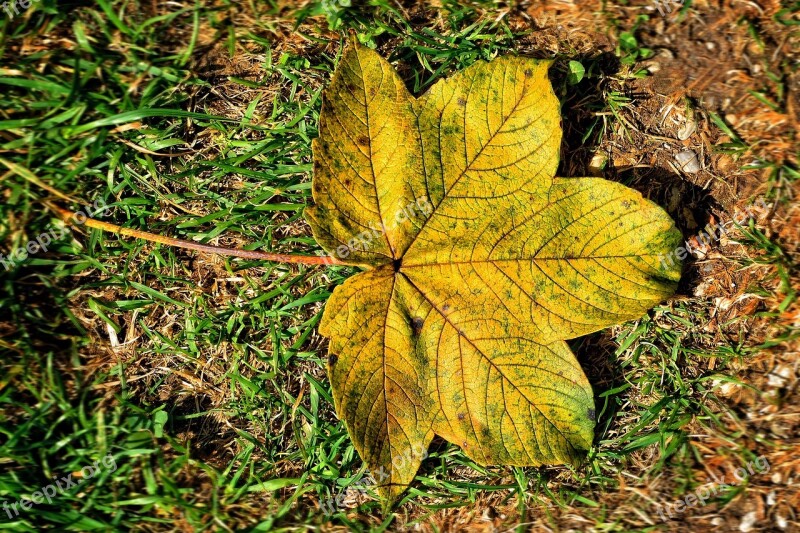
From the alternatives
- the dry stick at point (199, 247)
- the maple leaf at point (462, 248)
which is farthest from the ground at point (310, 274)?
the maple leaf at point (462, 248)

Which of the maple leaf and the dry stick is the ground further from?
the maple leaf

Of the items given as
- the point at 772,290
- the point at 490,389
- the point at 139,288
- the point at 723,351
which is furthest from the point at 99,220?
the point at 772,290

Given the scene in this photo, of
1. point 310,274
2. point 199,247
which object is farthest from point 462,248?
point 199,247

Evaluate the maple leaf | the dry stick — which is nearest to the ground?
the dry stick

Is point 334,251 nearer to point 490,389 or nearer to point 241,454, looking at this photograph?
point 490,389

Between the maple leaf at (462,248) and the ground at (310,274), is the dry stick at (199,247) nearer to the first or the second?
the ground at (310,274)
